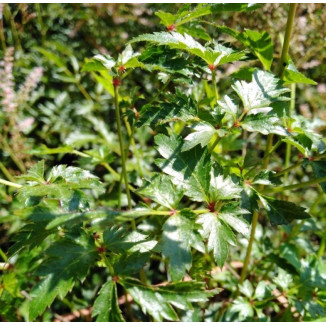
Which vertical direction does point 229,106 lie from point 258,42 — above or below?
below

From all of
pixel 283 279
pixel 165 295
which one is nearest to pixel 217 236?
pixel 165 295

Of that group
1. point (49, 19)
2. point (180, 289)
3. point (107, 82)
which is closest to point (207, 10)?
point (107, 82)

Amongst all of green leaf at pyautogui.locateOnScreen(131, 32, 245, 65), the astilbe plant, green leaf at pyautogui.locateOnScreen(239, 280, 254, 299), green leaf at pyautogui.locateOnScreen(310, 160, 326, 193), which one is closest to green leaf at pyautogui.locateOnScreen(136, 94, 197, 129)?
the astilbe plant

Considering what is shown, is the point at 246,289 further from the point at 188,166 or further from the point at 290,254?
the point at 188,166

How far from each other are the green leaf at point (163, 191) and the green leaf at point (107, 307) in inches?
8.2

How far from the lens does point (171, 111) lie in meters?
0.92

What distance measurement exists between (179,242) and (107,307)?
21cm

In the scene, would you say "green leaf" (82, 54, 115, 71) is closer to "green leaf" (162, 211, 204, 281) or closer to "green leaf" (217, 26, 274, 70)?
"green leaf" (217, 26, 274, 70)

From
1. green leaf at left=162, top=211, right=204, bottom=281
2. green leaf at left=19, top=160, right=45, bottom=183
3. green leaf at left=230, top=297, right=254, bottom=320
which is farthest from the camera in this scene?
green leaf at left=230, top=297, right=254, bottom=320

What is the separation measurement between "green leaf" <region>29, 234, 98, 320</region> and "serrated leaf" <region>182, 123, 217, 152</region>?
1.06 feet

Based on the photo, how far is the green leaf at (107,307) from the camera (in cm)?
77

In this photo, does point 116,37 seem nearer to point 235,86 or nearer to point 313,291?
point 235,86

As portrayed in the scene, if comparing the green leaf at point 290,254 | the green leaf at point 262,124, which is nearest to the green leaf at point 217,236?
the green leaf at point 262,124

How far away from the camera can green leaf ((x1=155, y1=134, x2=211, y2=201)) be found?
34.0 inches
